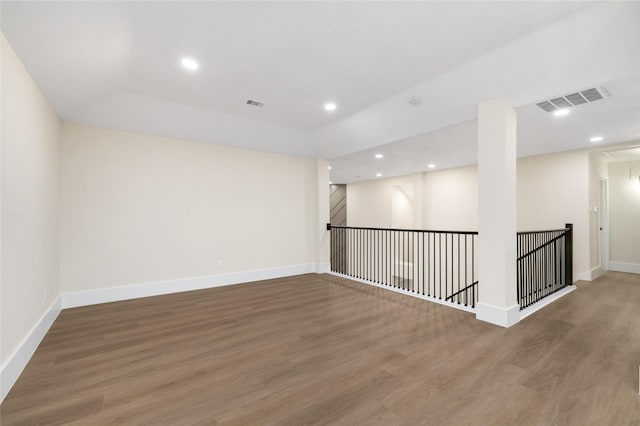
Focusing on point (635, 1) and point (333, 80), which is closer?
point (635, 1)

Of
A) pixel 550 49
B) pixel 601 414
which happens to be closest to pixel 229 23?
pixel 550 49

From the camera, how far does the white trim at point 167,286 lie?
12.8ft

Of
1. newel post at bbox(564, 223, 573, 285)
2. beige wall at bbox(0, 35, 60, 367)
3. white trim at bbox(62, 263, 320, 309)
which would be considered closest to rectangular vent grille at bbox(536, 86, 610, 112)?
newel post at bbox(564, 223, 573, 285)

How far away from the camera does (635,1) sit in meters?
2.03

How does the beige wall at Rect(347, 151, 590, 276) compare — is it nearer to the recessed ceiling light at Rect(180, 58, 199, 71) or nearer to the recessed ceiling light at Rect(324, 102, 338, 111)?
the recessed ceiling light at Rect(324, 102, 338, 111)

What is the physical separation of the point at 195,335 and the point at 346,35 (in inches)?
131

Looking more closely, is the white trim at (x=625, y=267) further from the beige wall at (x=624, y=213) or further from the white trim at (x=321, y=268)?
the white trim at (x=321, y=268)

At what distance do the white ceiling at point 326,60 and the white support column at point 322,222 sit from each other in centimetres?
180

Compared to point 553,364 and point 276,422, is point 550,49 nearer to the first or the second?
point 553,364

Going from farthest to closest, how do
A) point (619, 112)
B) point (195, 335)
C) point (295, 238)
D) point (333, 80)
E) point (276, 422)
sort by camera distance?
point (295, 238) → point (619, 112) → point (333, 80) → point (195, 335) → point (276, 422)

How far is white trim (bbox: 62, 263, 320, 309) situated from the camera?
154 inches

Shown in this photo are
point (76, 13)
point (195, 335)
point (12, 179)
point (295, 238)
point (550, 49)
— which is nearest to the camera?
point (76, 13)

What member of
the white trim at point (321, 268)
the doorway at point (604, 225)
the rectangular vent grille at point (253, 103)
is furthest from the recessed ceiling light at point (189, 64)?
the doorway at point (604, 225)

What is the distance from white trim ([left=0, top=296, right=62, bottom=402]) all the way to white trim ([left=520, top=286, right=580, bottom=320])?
4.86m
